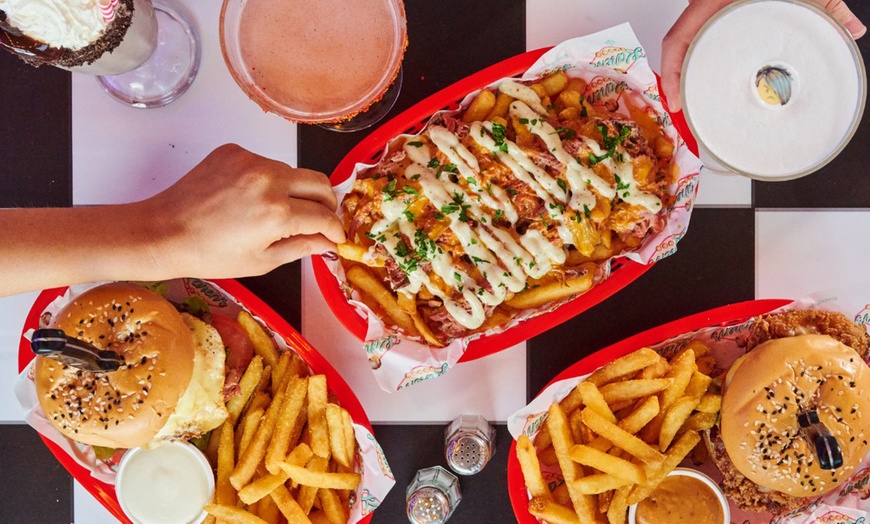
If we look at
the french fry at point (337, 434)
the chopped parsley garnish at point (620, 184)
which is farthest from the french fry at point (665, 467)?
the french fry at point (337, 434)

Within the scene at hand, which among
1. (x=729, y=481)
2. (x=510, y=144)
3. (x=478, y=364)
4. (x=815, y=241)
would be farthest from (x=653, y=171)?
(x=729, y=481)

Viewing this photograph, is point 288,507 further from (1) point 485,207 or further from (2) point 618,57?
(2) point 618,57

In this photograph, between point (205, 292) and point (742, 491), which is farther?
point (205, 292)

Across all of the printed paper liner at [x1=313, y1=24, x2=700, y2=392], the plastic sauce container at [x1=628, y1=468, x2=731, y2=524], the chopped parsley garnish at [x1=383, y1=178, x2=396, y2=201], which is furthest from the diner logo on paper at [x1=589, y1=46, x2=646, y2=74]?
the plastic sauce container at [x1=628, y1=468, x2=731, y2=524]

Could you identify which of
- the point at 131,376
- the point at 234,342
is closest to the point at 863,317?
the point at 234,342

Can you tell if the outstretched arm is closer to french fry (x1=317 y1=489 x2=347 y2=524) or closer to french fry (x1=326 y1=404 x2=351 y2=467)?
french fry (x1=326 y1=404 x2=351 y2=467)

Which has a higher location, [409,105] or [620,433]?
[409,105]
